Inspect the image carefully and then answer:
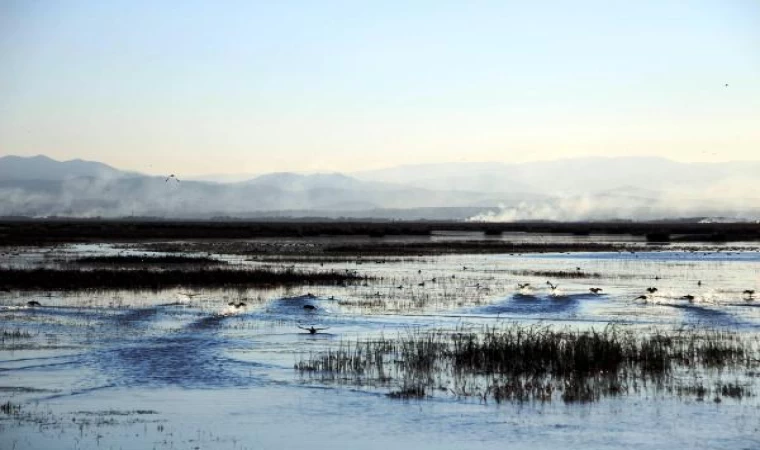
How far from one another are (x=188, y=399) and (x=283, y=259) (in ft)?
132

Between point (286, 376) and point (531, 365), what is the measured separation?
4.93m

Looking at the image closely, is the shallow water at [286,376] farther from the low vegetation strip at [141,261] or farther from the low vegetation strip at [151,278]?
the low vegetation strip at [141,261]

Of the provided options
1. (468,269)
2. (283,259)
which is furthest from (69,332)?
(283,259)

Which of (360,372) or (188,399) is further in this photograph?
(360,372)

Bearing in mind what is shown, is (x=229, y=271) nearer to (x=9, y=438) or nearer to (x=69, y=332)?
(x=69, y=332)

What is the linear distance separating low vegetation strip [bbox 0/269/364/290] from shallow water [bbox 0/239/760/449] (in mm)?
2312

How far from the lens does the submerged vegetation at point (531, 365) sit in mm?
17281

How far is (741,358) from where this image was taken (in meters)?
20.1

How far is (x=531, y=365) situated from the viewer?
19078 millimetres

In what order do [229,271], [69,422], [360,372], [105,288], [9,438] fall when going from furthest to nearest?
1. [229,271]
2. [105,288]
3. [360,372]
4. [69,422]
5. [9,438]

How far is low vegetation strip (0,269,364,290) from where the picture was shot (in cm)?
Answer: 3553

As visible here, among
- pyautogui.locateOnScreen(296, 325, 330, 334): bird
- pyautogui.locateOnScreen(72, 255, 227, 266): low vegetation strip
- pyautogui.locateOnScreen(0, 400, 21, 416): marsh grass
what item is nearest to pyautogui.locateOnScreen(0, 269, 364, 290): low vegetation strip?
pyautogui.locateOnScreen(72, 255, 227, 266): low vegetation strip

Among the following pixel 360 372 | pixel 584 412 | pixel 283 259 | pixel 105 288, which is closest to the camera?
pixel 584 412

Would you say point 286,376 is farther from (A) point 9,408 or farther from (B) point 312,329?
(B) point 312,329
